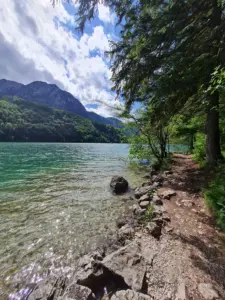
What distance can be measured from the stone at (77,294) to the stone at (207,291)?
1568 mm

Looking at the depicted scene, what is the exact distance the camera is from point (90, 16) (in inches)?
255

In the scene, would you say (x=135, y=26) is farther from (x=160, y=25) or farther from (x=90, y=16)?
(x=90, y=16)

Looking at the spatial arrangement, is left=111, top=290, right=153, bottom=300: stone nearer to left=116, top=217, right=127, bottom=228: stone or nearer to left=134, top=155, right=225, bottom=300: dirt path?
left=134, top=155, right=225, bottom=300: dirt path

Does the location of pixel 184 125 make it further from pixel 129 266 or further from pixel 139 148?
pixel 129 266

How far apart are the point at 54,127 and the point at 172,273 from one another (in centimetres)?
11200

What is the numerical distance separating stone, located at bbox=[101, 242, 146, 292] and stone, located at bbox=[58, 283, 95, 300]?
53 centimetres

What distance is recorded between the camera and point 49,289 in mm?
2533

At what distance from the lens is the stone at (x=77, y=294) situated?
6.93 feet

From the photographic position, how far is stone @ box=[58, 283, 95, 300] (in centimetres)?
211

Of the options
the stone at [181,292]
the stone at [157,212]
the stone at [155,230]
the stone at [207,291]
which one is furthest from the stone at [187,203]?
the stone at [181,292]

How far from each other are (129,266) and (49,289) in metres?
1.42

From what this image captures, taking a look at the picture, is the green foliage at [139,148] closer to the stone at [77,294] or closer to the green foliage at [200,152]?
the green foliage at [200,152]

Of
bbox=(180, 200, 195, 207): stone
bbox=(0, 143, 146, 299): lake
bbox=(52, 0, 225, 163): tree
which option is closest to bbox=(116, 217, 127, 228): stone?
bbox=(0, 143, 146, 299): lake

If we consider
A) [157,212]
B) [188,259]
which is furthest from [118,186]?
[188,259]
